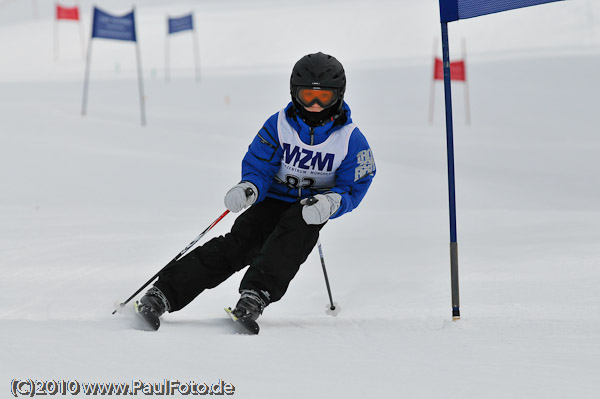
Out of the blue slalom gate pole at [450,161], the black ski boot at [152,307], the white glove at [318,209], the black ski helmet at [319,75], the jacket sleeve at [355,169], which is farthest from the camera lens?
the jacket sleeve at [355,169]

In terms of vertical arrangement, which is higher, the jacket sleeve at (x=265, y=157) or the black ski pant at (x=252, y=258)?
the jacket sleeve at (x=265, y=157)

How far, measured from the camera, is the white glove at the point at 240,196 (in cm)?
335

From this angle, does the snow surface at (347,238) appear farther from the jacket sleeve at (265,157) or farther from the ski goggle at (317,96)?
the ski goggle at (317,96)

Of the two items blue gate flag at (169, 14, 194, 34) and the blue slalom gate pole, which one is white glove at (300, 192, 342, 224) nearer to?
the blue slalom gate pole

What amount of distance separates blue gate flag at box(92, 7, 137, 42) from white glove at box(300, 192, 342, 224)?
9782mm

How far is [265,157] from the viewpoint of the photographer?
3.58 m

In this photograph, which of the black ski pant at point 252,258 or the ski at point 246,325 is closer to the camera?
the ski at point 246,325

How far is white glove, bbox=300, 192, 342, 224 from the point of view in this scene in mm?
3250

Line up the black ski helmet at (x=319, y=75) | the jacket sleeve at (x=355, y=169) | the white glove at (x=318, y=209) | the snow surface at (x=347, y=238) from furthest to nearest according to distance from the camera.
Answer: the jacket sleeve at (x=355, y=169), the black ski helmet at (x=319, y=75), the white glove at (x=318, y=209), the snow surface at (x=347, y=238)

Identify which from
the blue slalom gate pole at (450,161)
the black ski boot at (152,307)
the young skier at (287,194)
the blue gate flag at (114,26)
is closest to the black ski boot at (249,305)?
the young skier at (287,194)

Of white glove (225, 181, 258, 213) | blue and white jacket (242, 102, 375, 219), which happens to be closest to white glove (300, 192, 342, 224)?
blue and white jacket (242, 102, 375, 219)

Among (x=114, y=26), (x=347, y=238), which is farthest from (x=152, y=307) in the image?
(x=114, y=26)

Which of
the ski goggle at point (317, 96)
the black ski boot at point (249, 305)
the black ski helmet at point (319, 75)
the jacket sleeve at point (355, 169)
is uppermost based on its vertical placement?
the black ski helmet at point (319, 75)

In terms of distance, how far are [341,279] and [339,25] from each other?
81.5 feet
